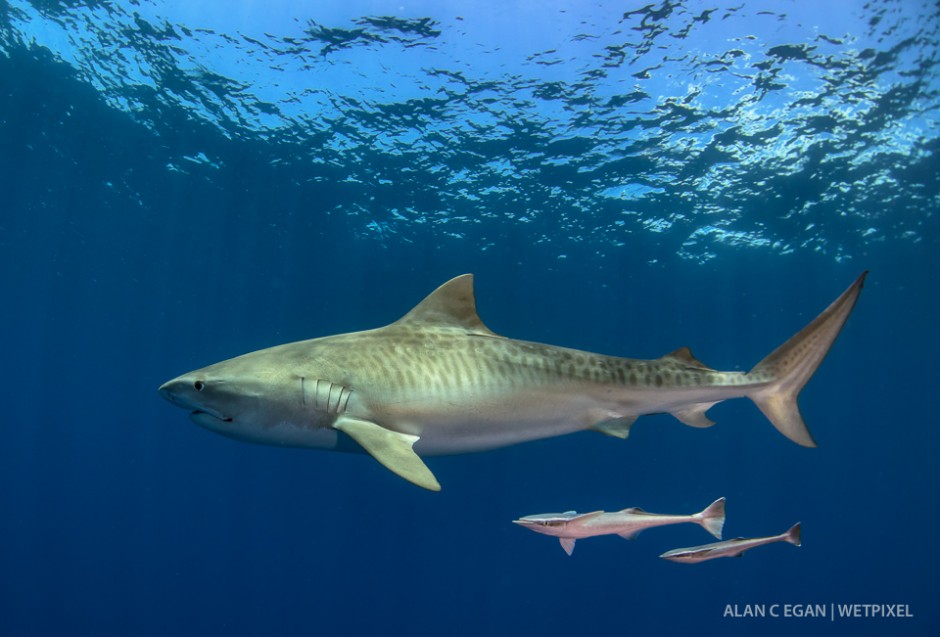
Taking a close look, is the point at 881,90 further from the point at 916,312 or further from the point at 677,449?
the point at 677,449

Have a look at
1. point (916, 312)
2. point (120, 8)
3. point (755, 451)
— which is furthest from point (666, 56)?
point (755, 451)

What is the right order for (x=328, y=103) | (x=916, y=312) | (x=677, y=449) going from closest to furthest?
(x=328, y=103)
(x=916, y=312)
(x=677, y=449)

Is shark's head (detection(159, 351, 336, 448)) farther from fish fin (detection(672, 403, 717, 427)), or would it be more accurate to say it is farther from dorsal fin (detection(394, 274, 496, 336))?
fish fin (detection(672, 403, 717, 427))

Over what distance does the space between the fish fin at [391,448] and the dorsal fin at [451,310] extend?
1.29 metres

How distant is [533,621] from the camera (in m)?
51.9

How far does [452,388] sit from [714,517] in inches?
91.7

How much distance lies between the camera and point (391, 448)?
12.5 ft

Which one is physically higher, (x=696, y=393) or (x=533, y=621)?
(x=696, y=393)

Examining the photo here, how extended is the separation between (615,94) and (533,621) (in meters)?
48.9

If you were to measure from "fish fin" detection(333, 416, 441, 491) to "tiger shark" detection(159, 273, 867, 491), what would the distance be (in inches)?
0.6

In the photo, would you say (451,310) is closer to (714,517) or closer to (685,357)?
(685,357)

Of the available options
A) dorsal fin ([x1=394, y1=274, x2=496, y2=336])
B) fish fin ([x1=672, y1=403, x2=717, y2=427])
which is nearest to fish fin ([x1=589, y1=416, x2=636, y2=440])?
fish fin ([x1=672, y1=403, x2=717, y2=427])

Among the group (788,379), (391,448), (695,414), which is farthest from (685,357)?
(391,448)

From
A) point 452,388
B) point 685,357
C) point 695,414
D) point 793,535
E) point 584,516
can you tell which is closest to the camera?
point 584,516
